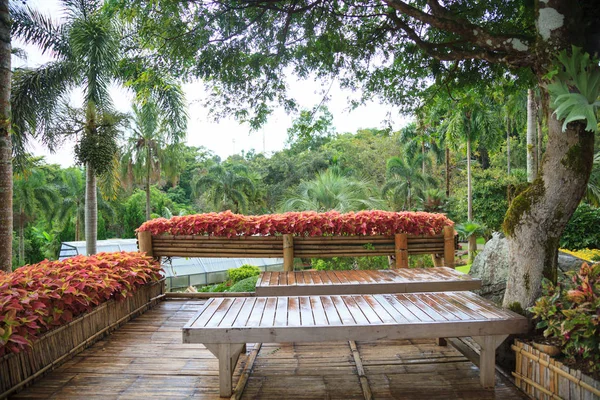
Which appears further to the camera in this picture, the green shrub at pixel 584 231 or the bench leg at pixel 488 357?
the green shrub at pixel 584 231

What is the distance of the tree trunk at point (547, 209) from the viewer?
9.14ft

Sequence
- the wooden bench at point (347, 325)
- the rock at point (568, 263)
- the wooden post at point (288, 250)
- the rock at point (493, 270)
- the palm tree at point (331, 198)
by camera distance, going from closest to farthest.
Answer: the wooden bench at point (347, 325) → the rock at point (493, 270) → the rock at point (568, 263) → the wooden post at point (288, 250) → the palm tree at point (331, 198)

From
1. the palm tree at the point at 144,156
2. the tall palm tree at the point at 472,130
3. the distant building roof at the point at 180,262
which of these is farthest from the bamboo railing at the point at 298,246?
the palm tree at the point at 144,156

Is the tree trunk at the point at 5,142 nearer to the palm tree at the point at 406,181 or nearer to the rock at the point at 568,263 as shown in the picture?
the rock at the point at 568,263

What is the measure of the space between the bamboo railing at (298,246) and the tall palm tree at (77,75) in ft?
18.6

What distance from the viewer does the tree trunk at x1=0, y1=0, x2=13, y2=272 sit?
526cm

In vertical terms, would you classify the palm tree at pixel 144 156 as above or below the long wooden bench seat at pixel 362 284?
above

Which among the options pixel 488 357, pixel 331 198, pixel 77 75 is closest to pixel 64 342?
pixel 488 357

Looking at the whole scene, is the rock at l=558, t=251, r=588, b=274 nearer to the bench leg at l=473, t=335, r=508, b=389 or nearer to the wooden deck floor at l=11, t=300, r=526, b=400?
the wooden deck floor at l=11, t=300, r=526, b=400

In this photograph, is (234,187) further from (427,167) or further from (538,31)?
(538,31)

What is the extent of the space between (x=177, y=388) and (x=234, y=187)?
2214 centimetres

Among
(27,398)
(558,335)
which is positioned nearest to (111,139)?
(27,398)


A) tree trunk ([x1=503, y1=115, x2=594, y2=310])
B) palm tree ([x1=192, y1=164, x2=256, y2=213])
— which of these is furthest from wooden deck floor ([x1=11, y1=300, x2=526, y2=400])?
palm tree ([x1=192, y1=164, x2=256, y2=213])

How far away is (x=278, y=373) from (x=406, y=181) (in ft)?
74.2
